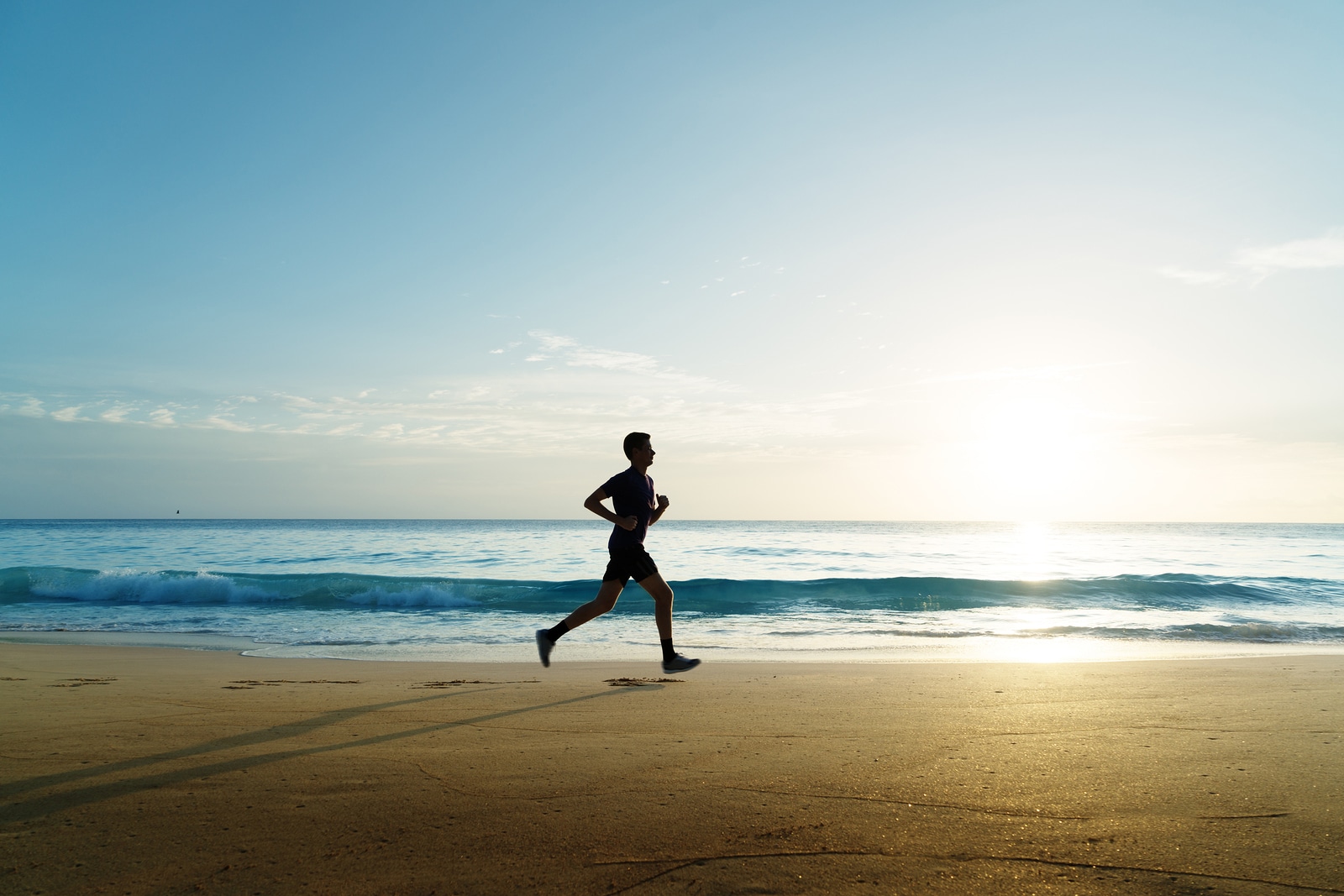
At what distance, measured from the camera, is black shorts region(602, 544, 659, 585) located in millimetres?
6109

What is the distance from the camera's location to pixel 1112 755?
3273 millimetres

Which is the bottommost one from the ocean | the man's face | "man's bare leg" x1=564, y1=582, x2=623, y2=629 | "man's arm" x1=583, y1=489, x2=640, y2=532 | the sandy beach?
the ocean

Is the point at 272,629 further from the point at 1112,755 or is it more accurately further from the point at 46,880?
the point at 1112,755

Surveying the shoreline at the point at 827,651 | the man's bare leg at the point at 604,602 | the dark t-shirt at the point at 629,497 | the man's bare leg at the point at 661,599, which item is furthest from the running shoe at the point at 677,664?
the shoreline at the point at 827,651

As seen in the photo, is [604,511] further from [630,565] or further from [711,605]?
[711,605]

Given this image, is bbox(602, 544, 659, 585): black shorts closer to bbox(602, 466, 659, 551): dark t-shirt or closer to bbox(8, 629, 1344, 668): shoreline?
bbox(602, 466, 659, 551): dark t-shirt

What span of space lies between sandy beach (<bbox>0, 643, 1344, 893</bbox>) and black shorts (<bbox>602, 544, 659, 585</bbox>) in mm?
1163

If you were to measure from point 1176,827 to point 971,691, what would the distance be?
3.01 metres

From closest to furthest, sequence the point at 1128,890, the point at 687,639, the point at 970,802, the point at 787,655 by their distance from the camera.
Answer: the point at 1128,890 < the point at 970,802 < the point at 787,655 < the point at 687,639

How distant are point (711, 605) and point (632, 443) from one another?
36.4ft

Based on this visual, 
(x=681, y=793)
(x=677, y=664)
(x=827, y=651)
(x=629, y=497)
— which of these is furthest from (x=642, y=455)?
(x=827, y=651)

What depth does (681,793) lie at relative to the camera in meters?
2.80

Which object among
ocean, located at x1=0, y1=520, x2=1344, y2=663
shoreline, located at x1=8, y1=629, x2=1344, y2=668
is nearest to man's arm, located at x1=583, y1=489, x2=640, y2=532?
shoreline, located at x1=8, y1=629, x2=1344, y2=668

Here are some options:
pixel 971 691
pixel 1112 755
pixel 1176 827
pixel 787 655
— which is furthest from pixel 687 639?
pixel 1176 827
